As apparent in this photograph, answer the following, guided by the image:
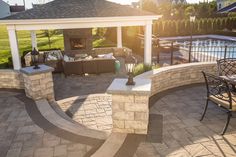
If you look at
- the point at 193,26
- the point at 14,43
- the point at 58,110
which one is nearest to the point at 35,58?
the point at 58,110

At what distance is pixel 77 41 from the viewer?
15.9 meters

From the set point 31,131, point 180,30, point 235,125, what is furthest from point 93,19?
point 180,30

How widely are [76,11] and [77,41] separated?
439 cm

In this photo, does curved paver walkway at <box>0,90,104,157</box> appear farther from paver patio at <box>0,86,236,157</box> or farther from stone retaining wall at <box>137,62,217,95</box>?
stone retaining wall at <box>137,62,217,95</box>

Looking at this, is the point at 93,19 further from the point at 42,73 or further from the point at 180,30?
the point at 180,30

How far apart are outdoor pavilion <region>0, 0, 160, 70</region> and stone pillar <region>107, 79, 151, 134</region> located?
7049mm

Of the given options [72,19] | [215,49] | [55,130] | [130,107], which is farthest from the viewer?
[215,49]

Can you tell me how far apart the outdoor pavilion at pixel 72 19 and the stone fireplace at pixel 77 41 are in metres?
3.15

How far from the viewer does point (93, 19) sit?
10.9 m

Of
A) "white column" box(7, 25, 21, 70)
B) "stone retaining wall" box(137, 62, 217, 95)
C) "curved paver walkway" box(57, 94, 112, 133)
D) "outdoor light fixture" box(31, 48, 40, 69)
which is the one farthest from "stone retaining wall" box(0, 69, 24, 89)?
"stone retaining wall" box(137, 62, 217, 95)

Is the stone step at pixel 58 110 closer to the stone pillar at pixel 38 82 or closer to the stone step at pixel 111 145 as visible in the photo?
the stone pillar at pixel 38 82

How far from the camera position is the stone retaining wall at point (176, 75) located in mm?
6954

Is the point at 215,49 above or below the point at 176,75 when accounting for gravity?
below

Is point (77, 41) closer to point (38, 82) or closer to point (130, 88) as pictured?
point (38, 82)
